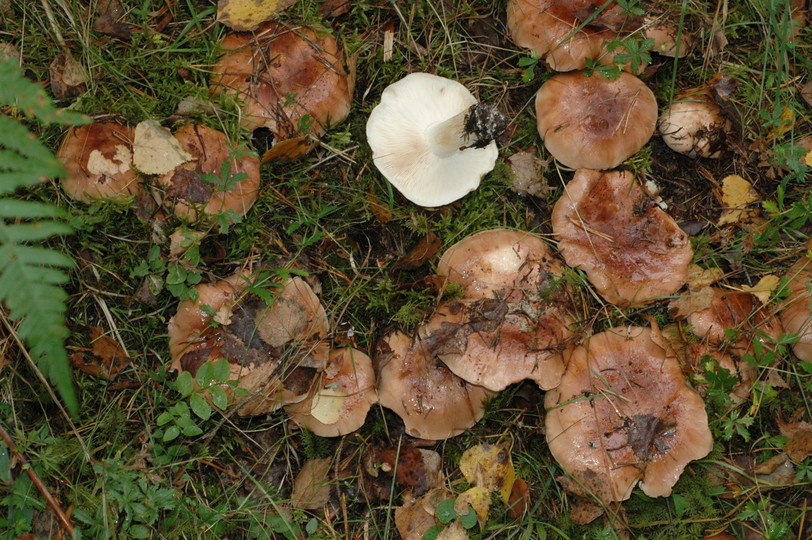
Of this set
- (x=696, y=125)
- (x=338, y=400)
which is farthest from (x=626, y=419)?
(x=696, y=125)

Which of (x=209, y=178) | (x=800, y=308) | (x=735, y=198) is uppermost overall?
(x=209, y=178)

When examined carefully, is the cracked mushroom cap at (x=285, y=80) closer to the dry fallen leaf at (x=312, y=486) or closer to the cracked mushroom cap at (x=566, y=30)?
the cracked mushroom cap at (x=566, y=30)

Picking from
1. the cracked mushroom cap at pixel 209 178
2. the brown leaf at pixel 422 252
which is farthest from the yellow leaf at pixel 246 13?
the brown leaf at pixel 422 252

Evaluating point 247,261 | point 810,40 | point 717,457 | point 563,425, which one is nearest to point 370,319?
point 247,261

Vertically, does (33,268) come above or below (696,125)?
above

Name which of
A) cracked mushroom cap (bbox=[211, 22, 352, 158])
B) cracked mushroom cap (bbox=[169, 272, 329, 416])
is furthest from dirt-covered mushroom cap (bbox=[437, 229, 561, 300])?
cracked mushroom cap (bbox=[211, 22, 352, 158])

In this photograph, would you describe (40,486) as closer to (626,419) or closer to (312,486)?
(312,486)

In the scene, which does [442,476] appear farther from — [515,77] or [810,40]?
[810,40]
